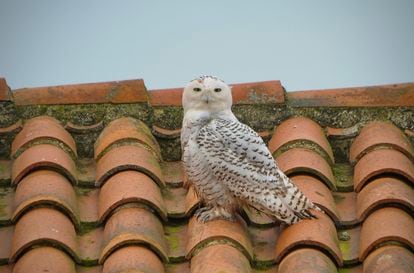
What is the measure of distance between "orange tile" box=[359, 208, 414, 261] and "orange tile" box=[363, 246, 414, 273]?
4 cm

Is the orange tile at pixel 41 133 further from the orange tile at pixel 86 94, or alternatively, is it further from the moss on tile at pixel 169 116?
the moss on tile at pixel 169 116

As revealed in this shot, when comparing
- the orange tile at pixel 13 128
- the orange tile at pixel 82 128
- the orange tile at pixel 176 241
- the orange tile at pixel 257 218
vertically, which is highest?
the orange tile at pixel 13 128

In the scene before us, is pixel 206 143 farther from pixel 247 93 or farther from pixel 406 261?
pixel 406 261

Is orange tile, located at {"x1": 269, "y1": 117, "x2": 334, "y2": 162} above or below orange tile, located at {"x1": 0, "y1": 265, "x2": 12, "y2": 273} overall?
above

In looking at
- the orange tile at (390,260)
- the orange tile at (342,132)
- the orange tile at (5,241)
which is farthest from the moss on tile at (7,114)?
the orange tile at (390,260)

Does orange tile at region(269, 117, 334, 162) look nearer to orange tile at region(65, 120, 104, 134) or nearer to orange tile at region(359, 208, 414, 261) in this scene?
orange tile at region(359, 208, 414, 261)

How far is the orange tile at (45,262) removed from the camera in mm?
5438

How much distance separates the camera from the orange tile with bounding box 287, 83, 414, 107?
7.04 metres

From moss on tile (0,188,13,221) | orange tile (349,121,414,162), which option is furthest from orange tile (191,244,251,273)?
orange tile (349,121,414,162)

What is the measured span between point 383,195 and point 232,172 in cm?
79

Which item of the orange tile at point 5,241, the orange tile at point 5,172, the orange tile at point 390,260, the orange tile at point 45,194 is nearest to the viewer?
the orange tile at point 390,260

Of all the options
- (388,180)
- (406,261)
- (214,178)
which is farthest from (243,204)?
(406,261)

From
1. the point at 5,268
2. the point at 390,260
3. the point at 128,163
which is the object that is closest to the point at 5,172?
the point at 128,163

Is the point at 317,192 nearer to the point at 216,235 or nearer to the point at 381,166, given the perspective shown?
the point at 381,166
